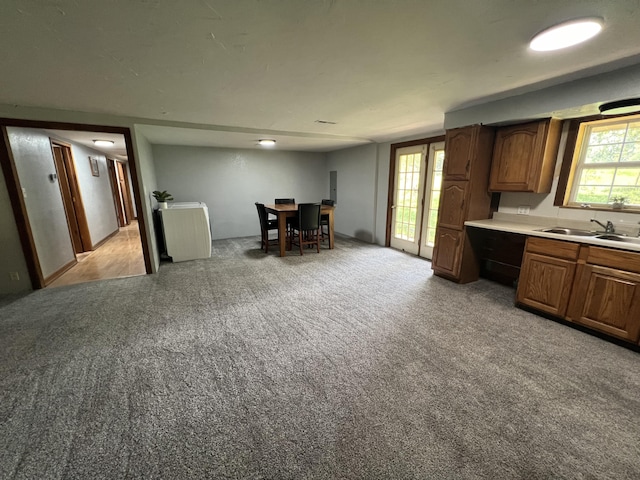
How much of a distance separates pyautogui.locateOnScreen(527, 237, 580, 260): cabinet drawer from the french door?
1.74 meters

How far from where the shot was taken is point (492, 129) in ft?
9.80

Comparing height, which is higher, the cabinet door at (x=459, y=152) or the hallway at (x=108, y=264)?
the cabinet door at (x=459, y=152)

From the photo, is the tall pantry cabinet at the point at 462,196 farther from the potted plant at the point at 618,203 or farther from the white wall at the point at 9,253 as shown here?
the white wall at the point at 9,253

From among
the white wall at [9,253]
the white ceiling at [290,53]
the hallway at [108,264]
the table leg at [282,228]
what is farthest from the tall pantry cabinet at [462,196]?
the white wall at [9,253]

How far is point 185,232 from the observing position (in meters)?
4.26

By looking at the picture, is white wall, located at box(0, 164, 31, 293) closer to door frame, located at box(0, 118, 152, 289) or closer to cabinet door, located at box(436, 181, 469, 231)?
door frame, located at box(0, 118, 152, 289)

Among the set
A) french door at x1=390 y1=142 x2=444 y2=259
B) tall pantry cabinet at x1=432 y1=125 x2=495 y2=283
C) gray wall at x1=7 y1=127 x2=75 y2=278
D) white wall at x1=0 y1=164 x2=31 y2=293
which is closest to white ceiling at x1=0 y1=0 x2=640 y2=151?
tall pantry cabinet at x1=432 y1=125 x2=495 y2=283

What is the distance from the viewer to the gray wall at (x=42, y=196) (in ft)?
10.2

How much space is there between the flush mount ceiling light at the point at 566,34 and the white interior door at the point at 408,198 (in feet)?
9.01

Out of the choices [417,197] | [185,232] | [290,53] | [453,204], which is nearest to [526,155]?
[453,204]

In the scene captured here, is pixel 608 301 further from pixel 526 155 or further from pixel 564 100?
pixel 564 100

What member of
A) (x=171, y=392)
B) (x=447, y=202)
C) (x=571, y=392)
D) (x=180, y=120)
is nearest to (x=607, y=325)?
(x=571, y=392)

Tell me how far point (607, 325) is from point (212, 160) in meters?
6.43

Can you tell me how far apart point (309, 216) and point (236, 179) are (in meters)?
2.42
